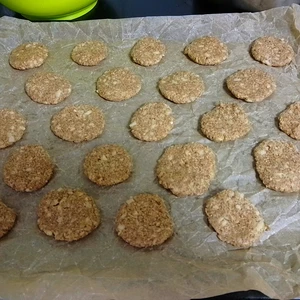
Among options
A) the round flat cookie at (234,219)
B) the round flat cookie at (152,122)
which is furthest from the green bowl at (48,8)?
the round flat cookie at (234,219)

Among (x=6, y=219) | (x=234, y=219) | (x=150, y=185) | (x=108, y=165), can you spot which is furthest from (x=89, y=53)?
(x=234, y=219)

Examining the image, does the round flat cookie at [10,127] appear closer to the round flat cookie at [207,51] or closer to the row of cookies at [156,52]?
the row of cookies at [156,52]

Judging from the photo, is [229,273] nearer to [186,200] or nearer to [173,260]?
[173,260]

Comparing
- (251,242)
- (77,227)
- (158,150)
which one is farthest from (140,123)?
(251,242)

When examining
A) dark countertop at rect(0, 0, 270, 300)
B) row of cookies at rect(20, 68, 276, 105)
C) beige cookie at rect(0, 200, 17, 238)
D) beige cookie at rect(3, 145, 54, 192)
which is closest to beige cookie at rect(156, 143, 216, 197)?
row of cookies at rect(20, 68, 276, 105)

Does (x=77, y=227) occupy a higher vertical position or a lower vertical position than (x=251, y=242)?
higher

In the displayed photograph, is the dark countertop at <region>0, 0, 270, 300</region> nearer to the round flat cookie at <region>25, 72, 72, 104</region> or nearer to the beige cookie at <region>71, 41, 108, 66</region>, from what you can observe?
the beige cookie at <region>71, 41, 108, 66</region>
